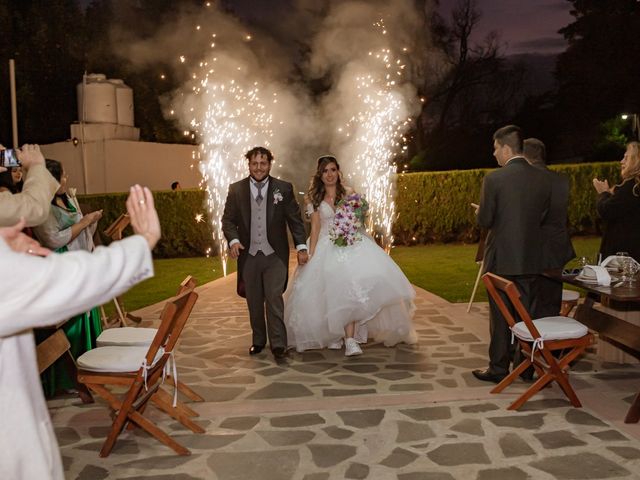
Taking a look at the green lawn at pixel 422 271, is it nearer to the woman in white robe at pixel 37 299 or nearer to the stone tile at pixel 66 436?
the stone tile at pixel 66 436

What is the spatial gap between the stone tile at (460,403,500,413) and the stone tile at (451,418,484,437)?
208 mm

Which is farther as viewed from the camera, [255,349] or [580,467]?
A: [255,349]

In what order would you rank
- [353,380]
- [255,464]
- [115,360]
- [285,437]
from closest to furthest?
[255,464], [115,360], [285,437], [353,380]

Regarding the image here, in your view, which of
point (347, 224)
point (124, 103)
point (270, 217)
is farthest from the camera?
point (124, 103)

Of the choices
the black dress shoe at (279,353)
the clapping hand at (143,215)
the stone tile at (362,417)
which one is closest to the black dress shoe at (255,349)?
the black dress shoe at (279,353)

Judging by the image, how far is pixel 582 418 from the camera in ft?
16.5

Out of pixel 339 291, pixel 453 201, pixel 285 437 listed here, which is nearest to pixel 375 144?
pixel 453 201

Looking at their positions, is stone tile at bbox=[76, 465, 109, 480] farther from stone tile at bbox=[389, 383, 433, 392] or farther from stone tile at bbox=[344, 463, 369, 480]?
stone tile at bbox=[389, 383, 433, 392]

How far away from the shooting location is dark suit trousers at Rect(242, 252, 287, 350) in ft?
23.7

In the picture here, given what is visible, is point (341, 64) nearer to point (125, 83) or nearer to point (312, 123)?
point (312, 123)

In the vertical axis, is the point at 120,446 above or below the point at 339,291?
below

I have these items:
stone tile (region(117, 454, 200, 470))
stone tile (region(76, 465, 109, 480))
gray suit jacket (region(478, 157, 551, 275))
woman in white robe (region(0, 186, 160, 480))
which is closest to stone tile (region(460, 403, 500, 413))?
gray suit jacket (region(478, 157, 551, 275))

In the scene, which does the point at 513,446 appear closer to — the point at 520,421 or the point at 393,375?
the point at 520,421

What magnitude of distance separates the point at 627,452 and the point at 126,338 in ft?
12.3
